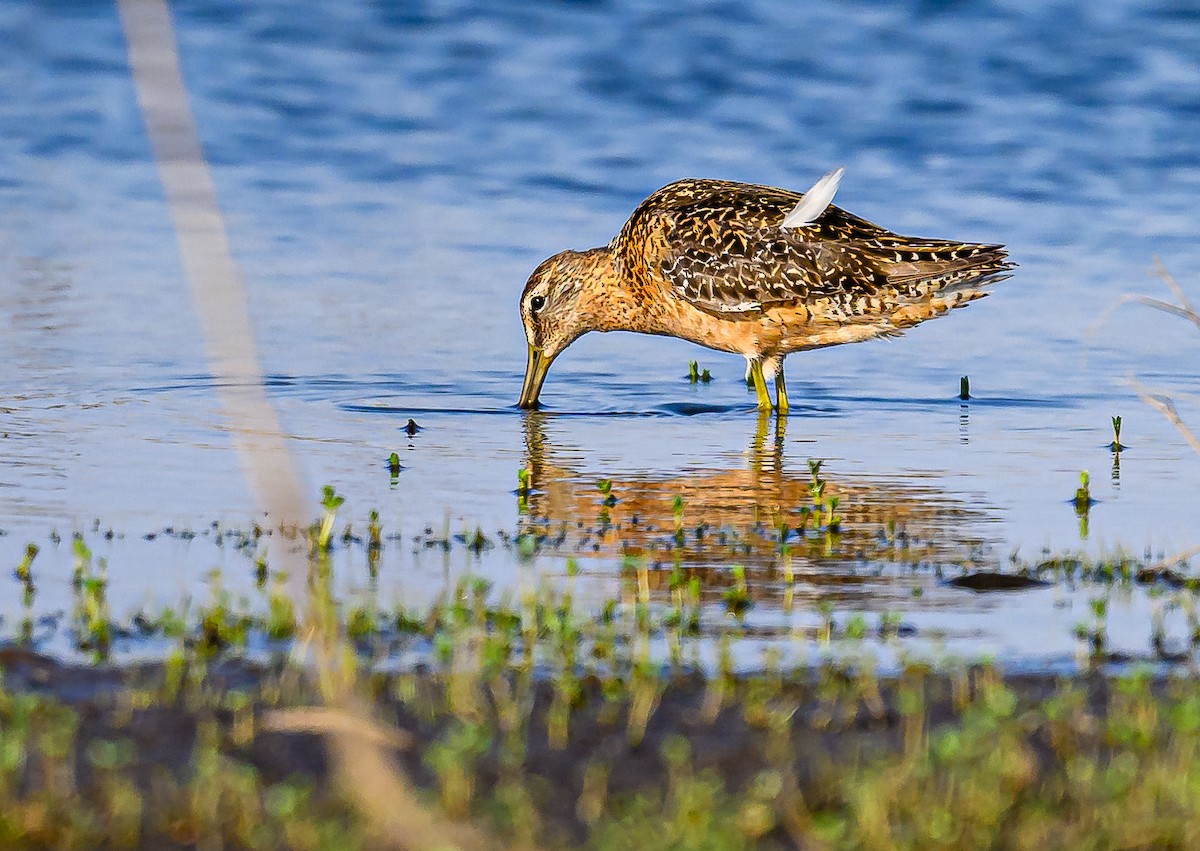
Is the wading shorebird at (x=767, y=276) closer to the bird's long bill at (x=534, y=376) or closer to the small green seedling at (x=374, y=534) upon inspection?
the bird's long bill at (x=534, y=376)

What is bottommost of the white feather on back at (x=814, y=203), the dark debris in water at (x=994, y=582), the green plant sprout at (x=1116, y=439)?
the dark debris in water at (x=994, y=582)

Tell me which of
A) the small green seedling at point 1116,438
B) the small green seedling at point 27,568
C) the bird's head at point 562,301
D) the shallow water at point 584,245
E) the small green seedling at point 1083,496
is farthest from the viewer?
the bird's head at point 562,301

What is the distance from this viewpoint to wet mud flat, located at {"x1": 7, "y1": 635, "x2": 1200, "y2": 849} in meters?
4.02

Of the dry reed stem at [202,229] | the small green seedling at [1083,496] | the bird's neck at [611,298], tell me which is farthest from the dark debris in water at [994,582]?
the bird's neck at [611,298]

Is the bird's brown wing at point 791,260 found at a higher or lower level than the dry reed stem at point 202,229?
higher

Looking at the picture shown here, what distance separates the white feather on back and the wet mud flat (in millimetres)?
5237

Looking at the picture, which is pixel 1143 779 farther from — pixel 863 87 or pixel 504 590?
pixel 863 87

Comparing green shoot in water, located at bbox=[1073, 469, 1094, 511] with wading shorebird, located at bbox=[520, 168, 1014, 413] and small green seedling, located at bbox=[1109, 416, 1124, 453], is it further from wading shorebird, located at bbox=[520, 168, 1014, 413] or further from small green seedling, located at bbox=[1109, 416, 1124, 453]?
wading shorebird, located at bbox=[520, 168, 1014, 413]

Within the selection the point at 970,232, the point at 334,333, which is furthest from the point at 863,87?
the point at 334,333

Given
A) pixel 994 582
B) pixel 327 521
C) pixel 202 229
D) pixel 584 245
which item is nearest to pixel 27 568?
pixel 327 521

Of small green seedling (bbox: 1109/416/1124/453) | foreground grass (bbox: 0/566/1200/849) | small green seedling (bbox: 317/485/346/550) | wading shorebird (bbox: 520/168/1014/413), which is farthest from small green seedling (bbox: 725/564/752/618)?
wading shorebird (bbox: 520/168/1014/413)

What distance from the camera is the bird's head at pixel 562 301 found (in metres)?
11.2

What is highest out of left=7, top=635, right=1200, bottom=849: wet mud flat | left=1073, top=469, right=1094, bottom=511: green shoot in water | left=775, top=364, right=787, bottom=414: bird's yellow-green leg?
left=775, top=364, right=787, bottom=414: bird's yellow-green leg

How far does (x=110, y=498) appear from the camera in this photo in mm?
7543
